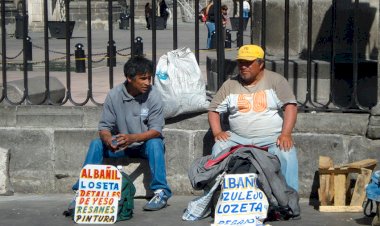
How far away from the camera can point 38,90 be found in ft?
27.9

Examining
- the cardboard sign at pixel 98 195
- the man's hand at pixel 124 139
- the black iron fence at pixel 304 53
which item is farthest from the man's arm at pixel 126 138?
the black iron fence at pixel 304 53

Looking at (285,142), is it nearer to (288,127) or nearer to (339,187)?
(288,127)

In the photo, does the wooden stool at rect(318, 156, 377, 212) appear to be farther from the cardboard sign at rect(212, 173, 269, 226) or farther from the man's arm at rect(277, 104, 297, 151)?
the cardboard sign at rect(212, 173, 269, 226)

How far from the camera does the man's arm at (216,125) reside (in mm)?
7438

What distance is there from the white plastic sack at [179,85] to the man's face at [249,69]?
25.2 inches

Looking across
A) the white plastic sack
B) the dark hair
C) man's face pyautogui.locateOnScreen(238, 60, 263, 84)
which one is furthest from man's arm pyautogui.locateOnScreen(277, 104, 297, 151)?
the dark hair

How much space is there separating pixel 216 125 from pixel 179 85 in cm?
59

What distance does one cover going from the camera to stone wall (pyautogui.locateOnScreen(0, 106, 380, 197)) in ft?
25.6

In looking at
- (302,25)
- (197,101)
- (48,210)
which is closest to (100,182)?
(48,210)

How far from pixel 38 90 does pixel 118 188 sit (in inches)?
66.0

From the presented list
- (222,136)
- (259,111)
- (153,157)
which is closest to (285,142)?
(259,111)

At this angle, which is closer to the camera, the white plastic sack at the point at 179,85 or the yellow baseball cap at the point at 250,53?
the yellow baseball cap at the point at 250,53

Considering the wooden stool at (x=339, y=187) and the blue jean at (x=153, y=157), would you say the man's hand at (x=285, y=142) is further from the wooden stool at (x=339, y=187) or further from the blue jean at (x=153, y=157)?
the blue jean at (x=153, y=157)

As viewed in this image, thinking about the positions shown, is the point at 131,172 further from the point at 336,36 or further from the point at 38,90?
the point at 336,36
